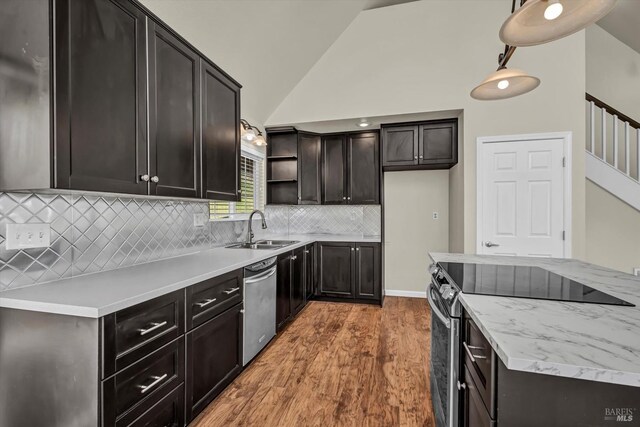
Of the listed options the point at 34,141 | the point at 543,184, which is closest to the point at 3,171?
the point at 34,141

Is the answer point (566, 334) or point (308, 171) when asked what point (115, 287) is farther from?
point (308, 171)

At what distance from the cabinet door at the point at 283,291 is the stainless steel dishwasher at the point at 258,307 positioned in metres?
0.13

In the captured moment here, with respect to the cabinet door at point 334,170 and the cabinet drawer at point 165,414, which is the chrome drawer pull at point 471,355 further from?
the cabinet door at point 334,170

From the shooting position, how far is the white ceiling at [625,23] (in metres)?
3.90

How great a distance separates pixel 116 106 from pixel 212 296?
3.88 ft

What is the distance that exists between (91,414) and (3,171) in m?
1.07

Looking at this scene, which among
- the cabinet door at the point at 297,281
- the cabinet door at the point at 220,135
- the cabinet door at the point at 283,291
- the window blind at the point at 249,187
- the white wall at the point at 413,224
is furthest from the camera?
the white wall at the point at 413,224

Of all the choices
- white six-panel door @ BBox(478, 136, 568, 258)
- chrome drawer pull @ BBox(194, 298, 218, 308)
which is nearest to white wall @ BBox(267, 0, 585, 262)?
white six-panel door @ BBox(478, 136, 568, 258)

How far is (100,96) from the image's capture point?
1339 millimetres

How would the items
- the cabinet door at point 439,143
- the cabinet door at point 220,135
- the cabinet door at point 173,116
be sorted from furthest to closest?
the cabinet door at point 439,143, the cabinet door at point 220,135, the cabinet door at point 173,116

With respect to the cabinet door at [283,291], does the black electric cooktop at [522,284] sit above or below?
above

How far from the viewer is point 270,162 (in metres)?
4.37

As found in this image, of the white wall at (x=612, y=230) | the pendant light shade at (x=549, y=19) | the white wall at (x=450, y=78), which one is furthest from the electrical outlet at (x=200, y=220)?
the white wall at (x=612, y=230)

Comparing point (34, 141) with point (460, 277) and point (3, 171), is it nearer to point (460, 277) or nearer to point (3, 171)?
point (3, 171)
